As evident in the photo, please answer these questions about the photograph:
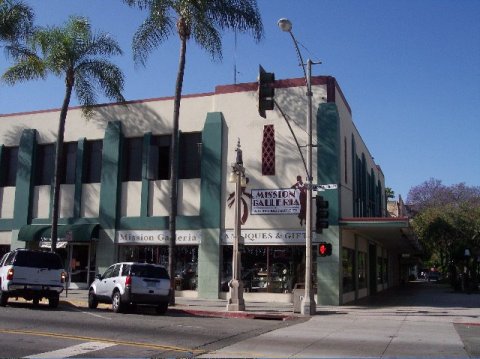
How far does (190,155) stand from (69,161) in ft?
24.4

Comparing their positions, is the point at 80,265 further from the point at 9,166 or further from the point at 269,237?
the point at 269,237

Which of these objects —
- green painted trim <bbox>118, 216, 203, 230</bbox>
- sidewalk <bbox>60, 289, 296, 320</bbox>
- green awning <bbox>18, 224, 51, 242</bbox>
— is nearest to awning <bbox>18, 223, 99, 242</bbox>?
green awning <bbox>18, 224, 51, 242</bbox>

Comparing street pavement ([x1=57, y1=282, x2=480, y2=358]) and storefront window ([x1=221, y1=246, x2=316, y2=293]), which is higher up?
storefront window ([x1=221, y1=246, x2=316, y2=293])

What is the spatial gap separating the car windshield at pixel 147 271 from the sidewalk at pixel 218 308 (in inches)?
80.1

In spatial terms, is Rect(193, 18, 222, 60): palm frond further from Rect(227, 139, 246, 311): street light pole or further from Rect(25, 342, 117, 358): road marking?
Rect(25, 342, 117, 358): road marking

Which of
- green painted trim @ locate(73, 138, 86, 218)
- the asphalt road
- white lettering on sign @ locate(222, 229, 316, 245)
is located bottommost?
the asphalt road

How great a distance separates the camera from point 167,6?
23594 mm

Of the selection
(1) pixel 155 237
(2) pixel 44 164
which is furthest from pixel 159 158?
(2) pixel 44 164

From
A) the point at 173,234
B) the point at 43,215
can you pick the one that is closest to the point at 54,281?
the point at 173,234

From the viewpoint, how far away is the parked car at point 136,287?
18.6 meters

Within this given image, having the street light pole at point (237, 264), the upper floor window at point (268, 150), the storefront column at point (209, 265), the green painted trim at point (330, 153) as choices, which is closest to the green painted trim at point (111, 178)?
the storefront column at point (209, 265)

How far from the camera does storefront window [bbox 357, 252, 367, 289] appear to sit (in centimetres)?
3053

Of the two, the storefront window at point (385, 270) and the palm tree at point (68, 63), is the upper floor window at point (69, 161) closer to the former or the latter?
the palm tree at point (68, 63)

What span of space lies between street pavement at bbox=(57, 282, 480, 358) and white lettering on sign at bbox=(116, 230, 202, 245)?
2.86 m
